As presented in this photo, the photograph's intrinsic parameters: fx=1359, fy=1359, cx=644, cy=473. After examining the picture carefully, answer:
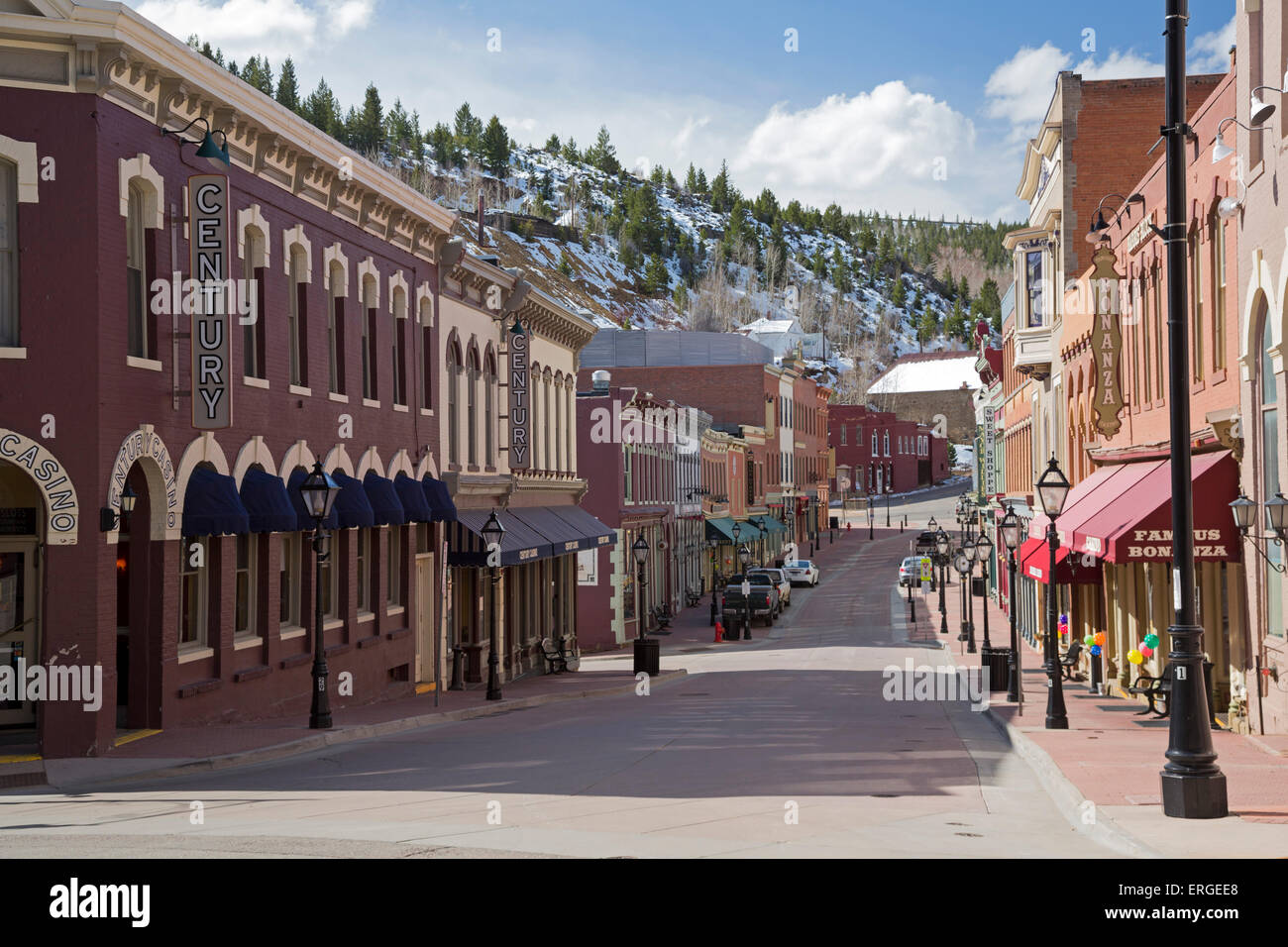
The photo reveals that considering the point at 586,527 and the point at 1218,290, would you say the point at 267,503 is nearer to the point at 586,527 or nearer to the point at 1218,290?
the point at 1218,290

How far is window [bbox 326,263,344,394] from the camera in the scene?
24078 millimetres

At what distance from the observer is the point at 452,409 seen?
30359mm

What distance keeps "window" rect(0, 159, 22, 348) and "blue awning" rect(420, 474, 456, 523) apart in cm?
1163

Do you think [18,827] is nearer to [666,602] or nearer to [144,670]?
[144,670]

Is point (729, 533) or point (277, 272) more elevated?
point (277, 272)

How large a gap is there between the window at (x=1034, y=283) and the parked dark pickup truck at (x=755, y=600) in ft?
54.1

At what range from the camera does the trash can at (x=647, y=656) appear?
3253 centimetres

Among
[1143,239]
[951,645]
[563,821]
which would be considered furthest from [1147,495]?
[951,645]

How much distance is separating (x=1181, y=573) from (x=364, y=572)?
55.5ft

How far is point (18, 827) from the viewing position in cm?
1133

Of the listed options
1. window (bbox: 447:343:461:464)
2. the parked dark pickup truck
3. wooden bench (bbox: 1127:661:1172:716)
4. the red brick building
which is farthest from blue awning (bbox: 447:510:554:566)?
the red brick building

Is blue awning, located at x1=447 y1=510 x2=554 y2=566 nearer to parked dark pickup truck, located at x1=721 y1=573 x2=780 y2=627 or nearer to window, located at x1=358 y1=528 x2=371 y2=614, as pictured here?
window, located at x1=358 y1=528 x2=371 y2=614

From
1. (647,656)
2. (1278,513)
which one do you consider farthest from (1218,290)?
(647,656)

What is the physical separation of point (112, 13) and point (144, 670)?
26.5 ft
